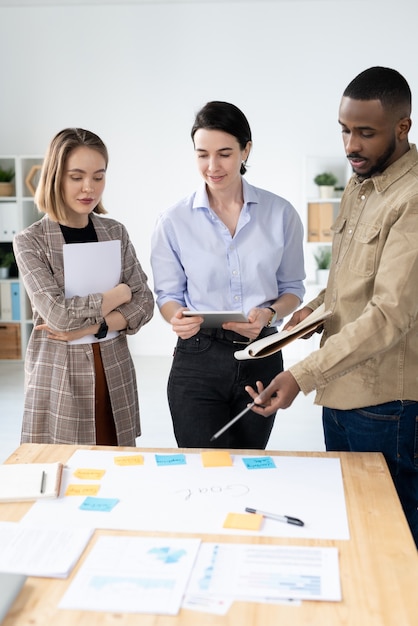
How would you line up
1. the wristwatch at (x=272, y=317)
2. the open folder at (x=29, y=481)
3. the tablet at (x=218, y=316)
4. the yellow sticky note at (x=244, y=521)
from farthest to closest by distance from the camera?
the wristwatch at (x=272, y=317) < the tablet at (x=218, y=316) < the open folder at (x=29, y=481) < the yellow sticky note at (x=244, y=521)

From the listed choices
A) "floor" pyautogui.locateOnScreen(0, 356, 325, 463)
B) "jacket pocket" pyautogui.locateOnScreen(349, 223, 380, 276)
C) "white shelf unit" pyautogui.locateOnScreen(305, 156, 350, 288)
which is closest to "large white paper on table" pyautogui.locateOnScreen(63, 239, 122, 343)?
"jacket pocket" pyautogui.locateOnScreen(349, 223, 380, 276)

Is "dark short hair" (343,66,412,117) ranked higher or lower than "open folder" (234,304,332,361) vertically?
higher

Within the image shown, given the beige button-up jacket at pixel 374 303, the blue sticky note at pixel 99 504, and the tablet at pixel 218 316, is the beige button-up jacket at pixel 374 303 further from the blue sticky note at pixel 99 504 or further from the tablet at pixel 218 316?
the blue sticky note at pixel 99 504

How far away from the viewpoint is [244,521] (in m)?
1.45

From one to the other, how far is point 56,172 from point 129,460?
1033 millimetres

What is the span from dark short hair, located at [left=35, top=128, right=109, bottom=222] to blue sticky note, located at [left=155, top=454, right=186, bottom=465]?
94cm

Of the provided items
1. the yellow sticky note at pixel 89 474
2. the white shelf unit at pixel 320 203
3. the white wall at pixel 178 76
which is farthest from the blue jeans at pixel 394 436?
the white wall at pixel 178 76

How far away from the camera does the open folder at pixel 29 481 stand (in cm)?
156

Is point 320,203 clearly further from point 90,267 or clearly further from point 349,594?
point 349,594

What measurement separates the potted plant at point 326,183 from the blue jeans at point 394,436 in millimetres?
4664

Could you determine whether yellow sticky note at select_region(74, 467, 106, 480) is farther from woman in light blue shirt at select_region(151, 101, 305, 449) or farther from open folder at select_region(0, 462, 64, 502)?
woman in light blue shirt at select_region(151, 101, 305, 449)

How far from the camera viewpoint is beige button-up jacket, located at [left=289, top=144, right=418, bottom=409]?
1698 millimetres

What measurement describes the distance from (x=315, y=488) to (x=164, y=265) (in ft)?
3.30

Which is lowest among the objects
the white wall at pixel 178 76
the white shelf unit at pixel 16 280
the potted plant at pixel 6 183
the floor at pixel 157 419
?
the floor at pixel 157 419
